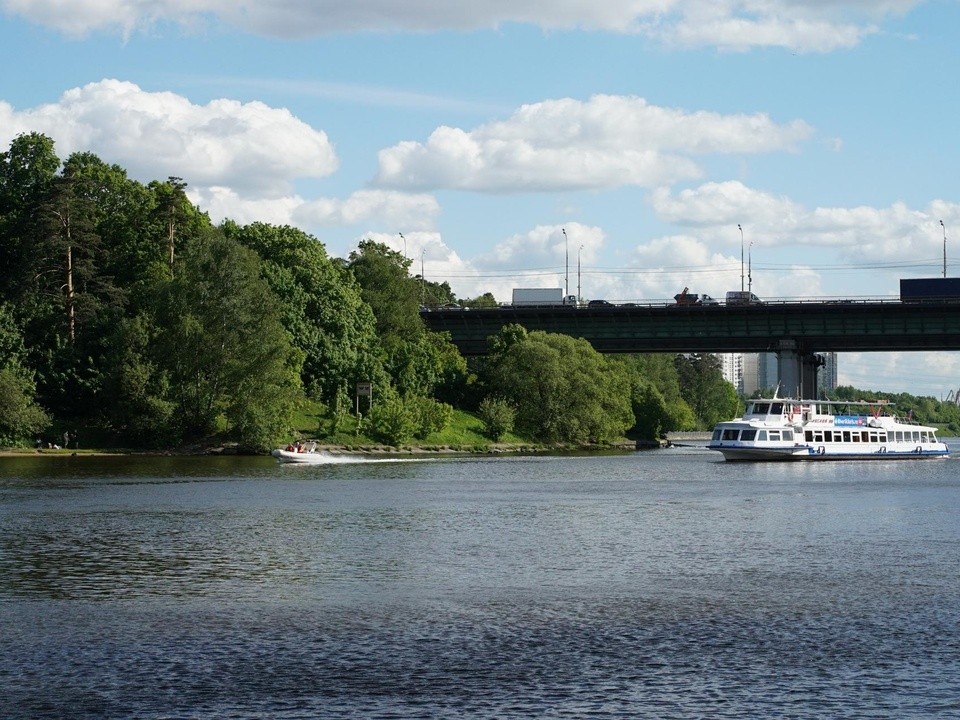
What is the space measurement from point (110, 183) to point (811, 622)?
4722 inches

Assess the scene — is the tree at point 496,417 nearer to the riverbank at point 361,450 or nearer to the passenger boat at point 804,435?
the riverbank at point 361,450

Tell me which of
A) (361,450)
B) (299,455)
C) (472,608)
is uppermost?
(299,455)

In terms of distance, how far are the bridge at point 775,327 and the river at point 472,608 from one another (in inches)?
2792

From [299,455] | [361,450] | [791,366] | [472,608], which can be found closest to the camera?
[472,608]

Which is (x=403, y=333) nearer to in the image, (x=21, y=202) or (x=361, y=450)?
(x=361, y=450)

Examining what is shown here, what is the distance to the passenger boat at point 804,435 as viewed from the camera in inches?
4771

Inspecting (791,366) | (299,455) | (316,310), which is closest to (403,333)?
(316,310)

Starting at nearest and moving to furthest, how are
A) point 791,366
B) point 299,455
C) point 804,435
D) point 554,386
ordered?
point 299,455
point 804,435
point 791,366
point 554,386

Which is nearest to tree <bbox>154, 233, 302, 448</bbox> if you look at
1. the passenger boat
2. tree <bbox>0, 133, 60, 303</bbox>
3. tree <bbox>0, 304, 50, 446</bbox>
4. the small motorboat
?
the small motorboat

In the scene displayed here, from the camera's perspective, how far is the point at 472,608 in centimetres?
3519

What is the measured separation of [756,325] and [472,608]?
11552 cm

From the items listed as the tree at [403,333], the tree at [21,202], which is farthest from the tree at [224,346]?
the tree at [403,333]

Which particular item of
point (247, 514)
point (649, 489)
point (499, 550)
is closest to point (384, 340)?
point (649, 489)

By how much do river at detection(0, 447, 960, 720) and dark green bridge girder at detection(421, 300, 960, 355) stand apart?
233 ft
